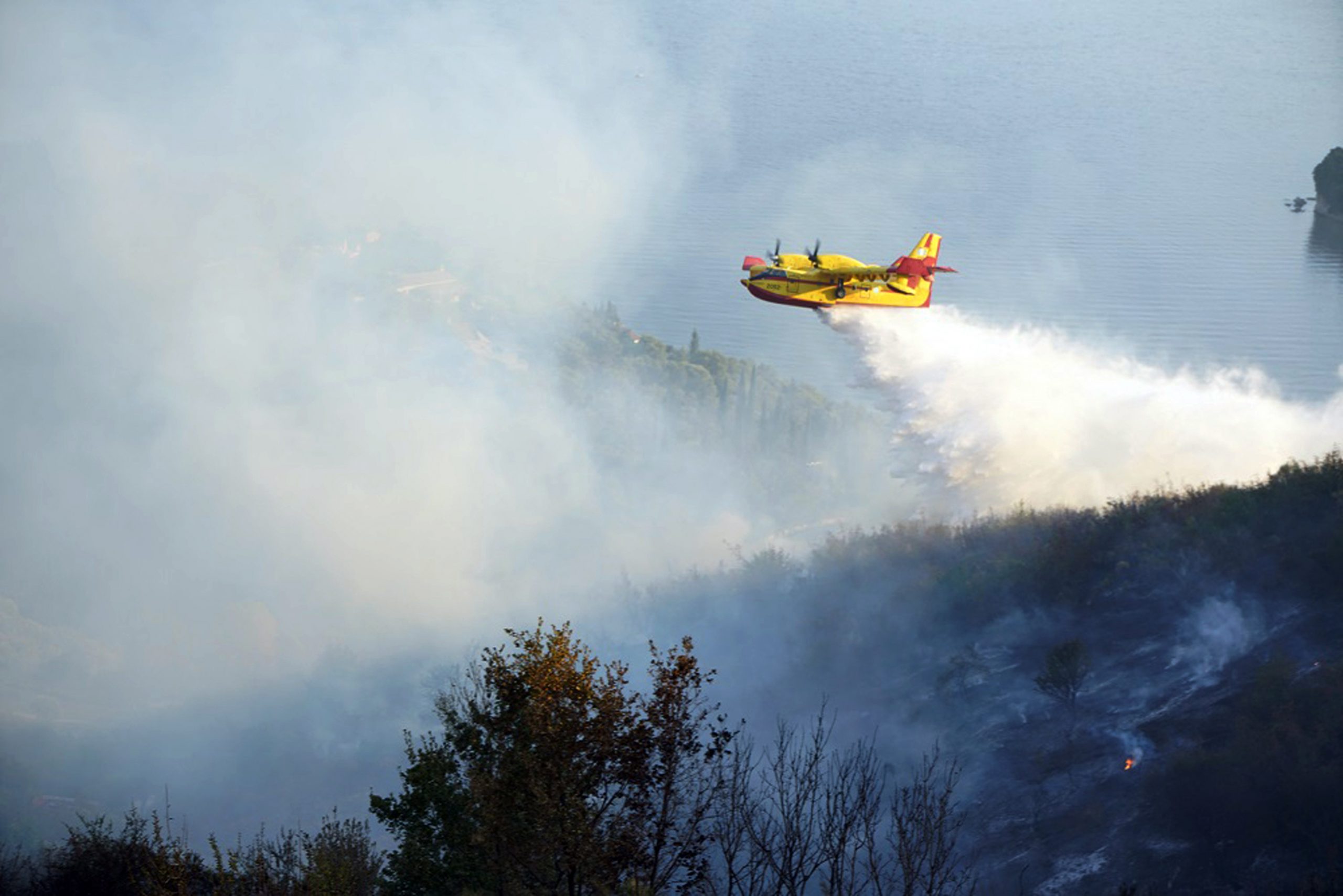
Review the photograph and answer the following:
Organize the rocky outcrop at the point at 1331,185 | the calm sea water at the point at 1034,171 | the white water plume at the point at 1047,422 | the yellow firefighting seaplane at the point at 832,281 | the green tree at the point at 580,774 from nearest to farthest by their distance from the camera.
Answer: the green tree at the point at 580,774, the yellow firefighting seaplane at the point at 832,281, the white water plume at the point at 1047,422, the calm sea water at the point at 1034,171, the rocky outcrop at the point at 1331,185

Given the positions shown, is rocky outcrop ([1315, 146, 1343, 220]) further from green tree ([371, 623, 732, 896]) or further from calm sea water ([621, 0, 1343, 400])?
green tree ([371, 623, 732, 896])

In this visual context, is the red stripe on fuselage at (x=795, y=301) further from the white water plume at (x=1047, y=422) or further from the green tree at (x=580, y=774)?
the green tree at (x=580, y=774)

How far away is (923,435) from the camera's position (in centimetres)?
4228

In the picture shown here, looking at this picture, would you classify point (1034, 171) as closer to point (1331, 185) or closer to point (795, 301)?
point (1331, 185)

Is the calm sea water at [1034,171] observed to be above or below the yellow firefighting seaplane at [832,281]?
above

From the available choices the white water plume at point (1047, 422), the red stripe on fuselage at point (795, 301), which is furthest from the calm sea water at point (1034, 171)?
the red stripe on fuselage at point (795, 301)

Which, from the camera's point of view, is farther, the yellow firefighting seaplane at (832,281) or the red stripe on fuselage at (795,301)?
the red stripe on fuselage at (795,301)

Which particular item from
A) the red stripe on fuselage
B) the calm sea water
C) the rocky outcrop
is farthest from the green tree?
the rocky outcrop

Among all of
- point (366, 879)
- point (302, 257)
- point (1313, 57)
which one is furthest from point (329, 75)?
point (366, 879)

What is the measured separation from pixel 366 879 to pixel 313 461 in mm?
53559

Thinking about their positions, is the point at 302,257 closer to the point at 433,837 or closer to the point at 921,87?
the point at 921,87

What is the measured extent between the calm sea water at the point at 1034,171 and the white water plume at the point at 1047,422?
2167 centimetres

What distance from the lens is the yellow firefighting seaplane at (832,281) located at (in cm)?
3769

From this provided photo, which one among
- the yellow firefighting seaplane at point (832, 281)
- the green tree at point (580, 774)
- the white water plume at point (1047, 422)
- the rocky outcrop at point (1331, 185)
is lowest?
the green tree at point (580, 774)
